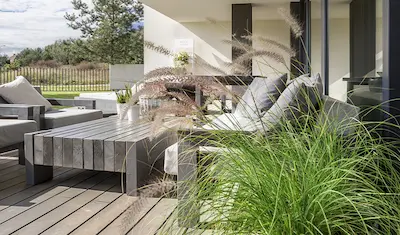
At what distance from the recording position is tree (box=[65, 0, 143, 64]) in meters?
17.0

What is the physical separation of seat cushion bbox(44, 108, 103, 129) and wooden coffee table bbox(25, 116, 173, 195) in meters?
1.13

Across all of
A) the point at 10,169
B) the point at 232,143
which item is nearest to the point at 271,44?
the point at 232,143

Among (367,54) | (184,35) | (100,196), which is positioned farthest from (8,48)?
(367,54)

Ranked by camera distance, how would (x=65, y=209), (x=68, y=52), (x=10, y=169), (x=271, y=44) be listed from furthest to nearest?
1. (x=68, y=52)
2. (x=10, y=169)
3. (x=65, y=209)
4. (x=271, y=44)

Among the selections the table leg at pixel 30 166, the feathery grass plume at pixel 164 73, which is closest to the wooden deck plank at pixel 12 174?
the table leg at pixel 30 166

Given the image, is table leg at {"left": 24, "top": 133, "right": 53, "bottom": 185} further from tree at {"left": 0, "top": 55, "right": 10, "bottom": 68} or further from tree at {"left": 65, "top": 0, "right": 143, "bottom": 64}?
tree at {"left": 65, "top": 0, "right": 143, "bottom": 64}

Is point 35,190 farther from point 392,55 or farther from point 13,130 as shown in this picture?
point 392,55

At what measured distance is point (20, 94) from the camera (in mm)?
5035

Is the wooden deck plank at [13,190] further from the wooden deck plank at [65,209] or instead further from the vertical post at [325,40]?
the vertical post at [325,40]

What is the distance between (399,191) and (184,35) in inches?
351

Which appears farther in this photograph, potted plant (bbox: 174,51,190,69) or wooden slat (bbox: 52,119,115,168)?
wooden slat (bbox: 52,119,115,168)

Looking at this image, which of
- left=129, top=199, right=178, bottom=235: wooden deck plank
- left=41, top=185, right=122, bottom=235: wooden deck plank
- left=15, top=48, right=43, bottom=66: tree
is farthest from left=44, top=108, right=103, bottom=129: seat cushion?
left=15, top=48, right=43, bottom=66: tree

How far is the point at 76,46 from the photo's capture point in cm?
1723

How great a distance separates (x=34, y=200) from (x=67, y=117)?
195cm
